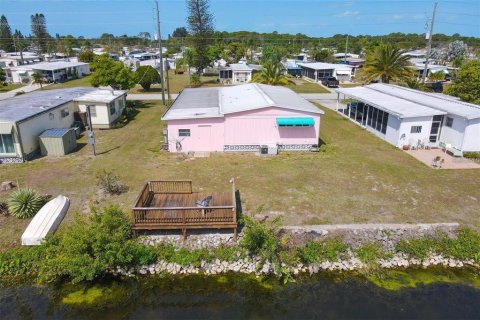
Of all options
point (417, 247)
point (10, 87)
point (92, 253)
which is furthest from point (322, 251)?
point (10, 87)

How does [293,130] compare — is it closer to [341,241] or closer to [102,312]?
[341,241]

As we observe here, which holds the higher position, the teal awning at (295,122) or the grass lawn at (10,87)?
the teal awning at (295,122)

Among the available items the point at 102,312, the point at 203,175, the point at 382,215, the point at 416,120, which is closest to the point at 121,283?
the point at 102,312

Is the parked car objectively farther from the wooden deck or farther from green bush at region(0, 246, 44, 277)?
green bush at region(0, 246, 44, 277)

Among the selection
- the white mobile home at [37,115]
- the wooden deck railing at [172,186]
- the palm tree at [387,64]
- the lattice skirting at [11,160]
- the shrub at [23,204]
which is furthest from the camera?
the palm tree at [387,64]

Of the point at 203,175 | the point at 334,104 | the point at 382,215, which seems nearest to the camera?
the point at 382,215

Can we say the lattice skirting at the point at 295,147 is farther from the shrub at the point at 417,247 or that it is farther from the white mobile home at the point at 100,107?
the white mobile home at the point at 100,107

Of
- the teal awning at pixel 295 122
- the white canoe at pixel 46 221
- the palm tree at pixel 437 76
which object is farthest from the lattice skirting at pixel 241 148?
the palm tree at pixel 437 76

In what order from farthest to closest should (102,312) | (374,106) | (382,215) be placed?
1. (374,106)
2. (382,215)
3. (102,312)
